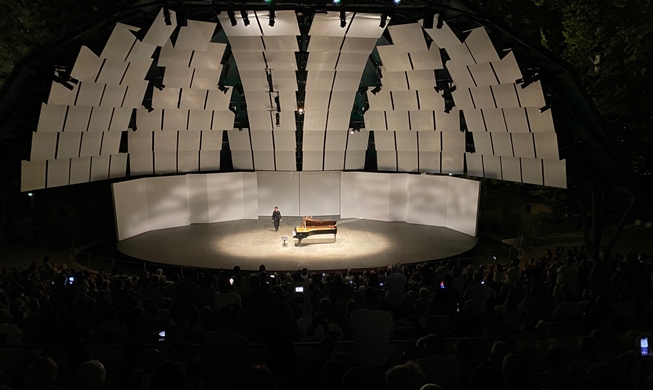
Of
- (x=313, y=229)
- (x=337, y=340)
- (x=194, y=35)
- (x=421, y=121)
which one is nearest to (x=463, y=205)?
(x=421, y=121)

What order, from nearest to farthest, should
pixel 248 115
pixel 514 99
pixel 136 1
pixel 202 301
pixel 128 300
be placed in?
pixel 128 300, pixel 202 301, pixel 136 1, pixel 514 99, pixel 248 115

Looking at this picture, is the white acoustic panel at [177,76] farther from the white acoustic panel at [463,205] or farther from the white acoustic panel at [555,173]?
the white acoustic panel at [555,173]

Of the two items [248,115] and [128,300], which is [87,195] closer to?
[248,115]

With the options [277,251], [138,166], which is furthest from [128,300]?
A: [138,166]

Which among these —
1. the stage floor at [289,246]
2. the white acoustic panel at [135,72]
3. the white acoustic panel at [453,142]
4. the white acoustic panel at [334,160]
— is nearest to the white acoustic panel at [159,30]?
the white acoustic panel at [135,72]

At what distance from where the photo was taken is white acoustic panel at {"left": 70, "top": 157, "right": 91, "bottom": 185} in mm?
17344

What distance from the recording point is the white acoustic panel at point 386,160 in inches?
923

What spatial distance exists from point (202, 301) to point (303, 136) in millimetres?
15951

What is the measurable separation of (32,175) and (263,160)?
10.4 meters

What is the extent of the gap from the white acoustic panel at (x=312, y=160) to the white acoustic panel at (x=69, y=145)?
979 centimetres

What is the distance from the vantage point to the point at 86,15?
940 inches

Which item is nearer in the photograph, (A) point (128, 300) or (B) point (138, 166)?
(A) point (128, 300)

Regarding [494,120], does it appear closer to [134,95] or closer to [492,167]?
[492,167]

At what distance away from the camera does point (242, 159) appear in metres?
24.2
